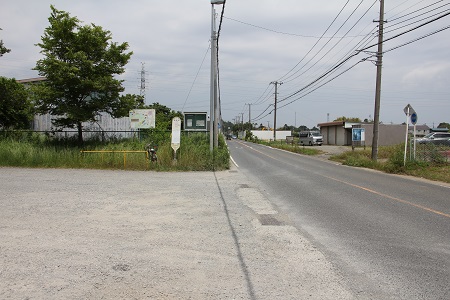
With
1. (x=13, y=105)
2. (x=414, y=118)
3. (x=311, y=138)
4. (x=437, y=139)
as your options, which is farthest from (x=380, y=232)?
(x=311, y=138)

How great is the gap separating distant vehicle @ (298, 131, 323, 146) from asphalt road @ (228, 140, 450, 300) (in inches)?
1546

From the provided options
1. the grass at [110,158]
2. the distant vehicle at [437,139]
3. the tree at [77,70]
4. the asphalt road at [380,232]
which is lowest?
the asphalt road at [380,232]

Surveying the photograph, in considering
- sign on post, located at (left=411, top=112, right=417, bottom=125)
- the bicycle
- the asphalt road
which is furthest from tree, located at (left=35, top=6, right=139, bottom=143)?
sign on post, located at (left=411, top=112, right=417, bottom=125)

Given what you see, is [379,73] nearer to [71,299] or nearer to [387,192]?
[387,192]

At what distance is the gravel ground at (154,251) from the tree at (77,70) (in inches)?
390

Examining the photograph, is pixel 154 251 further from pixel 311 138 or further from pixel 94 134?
pixel 311 138

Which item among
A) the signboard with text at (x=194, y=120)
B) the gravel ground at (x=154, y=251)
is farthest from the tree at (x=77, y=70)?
the gravel ground at (x=154, y=251)

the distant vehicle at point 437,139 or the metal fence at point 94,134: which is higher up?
the metal fence at point 94,134

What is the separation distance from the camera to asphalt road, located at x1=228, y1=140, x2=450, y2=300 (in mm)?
4266

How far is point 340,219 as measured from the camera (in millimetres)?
7523

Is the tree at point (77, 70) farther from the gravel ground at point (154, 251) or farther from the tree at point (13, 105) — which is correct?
the gravel ground at point (154, 251)

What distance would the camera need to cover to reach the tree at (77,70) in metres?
18.4

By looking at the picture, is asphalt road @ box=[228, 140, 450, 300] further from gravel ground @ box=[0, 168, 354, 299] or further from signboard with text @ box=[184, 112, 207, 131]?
signboard with text @ box=[184, 112, 207, 131]

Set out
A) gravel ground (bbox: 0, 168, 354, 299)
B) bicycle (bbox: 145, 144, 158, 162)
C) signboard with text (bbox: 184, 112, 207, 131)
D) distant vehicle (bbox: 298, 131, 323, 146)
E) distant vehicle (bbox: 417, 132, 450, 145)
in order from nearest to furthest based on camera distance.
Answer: gravel ground (bbox: 0, 168, 354, 299), bicycle (bbox: 145, 144, 158, 162), signboard with text (bbox: 184, 112, 207, 131), distant vehicle (bbox: 417, 132, 450, 145), distant vehicle (bbox: 298, 131, 323, 146)
